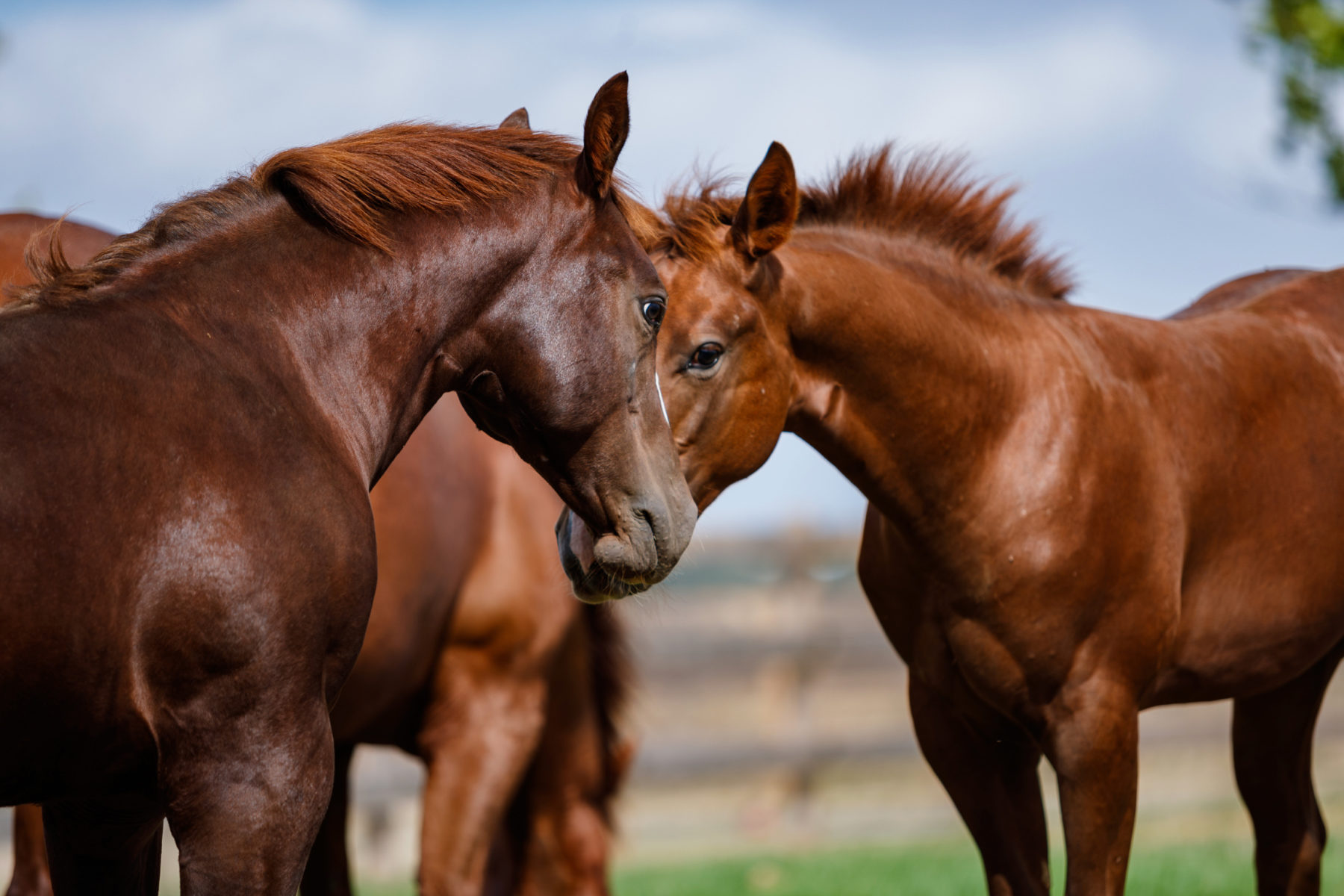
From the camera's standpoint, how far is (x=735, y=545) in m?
10.3

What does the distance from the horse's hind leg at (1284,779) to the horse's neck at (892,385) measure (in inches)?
65.4

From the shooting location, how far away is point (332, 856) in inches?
184

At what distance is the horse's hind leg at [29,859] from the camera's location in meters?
3.71

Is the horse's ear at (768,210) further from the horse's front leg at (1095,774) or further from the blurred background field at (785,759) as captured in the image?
the blurred background field at (785,759)

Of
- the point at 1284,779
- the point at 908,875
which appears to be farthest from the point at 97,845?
the point at 908,875

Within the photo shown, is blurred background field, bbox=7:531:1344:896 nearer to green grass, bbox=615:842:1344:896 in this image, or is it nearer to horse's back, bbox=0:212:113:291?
green grass, bbox=615:842:1344:896

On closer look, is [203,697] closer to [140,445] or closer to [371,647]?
[140,445]

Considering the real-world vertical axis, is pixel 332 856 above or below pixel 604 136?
below

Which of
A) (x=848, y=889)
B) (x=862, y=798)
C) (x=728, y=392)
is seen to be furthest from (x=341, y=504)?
(x=862, y=798)

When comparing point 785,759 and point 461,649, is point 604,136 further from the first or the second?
point 785,759

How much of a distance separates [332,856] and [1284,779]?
331cm

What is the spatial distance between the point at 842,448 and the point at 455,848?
2.03m

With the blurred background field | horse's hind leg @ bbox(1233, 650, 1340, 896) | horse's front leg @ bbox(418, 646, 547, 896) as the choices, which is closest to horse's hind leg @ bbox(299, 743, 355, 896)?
horse's front leg @ bbox(418, 646, 547, 896)

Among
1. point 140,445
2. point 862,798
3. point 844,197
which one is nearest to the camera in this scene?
point 140,445
